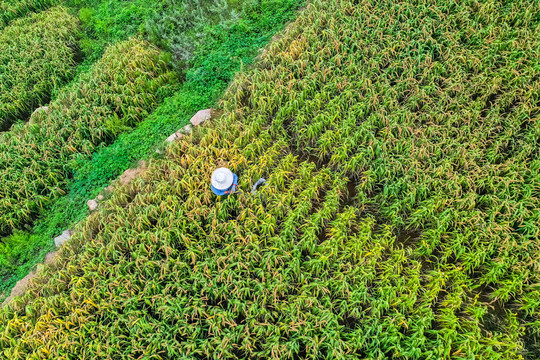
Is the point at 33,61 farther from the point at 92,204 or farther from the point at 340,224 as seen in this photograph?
the point at 340,224

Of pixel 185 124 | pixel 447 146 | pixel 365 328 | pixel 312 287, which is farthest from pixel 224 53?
pixel 365 328

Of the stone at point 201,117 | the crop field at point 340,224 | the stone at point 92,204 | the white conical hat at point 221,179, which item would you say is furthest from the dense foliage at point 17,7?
the white conical hat at point 221,179

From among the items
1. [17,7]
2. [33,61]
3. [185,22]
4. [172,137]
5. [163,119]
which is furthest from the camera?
[17,7]

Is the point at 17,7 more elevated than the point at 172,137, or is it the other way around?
the point at 17,7

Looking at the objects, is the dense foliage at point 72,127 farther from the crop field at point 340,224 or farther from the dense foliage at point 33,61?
the crop field at point 340,224

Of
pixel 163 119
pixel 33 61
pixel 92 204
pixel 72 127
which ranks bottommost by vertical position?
pixel 92 204

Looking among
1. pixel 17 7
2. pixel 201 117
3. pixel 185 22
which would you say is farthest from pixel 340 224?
pixel 17 7
